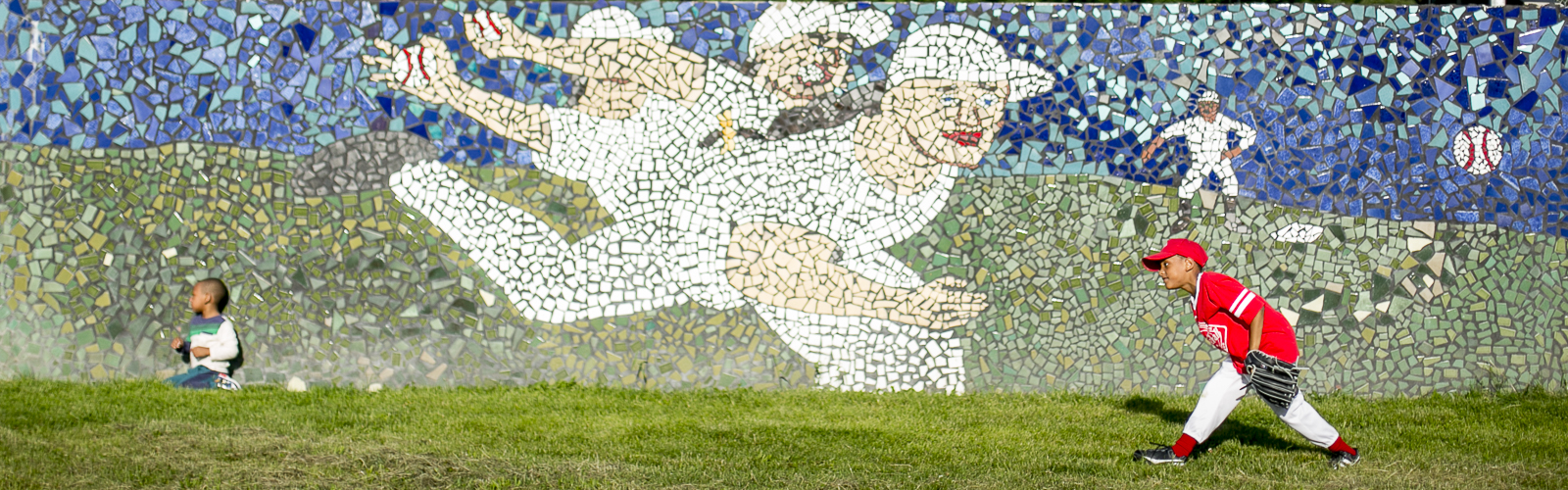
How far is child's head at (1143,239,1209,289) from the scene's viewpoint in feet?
19.2

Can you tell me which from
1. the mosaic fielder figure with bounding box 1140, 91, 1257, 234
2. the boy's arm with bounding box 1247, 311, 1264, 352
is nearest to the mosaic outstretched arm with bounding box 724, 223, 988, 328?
the mosaic fielder figure with bounding box 1140, 91, 1257, 234

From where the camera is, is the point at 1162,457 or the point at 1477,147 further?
the point at 1477,147

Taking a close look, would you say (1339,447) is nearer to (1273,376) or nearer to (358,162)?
(1273,376)

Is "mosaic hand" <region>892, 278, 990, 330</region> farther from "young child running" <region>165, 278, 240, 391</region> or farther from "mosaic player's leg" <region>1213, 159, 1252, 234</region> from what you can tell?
"young child running" <region>165, 278, 240, 391</region>

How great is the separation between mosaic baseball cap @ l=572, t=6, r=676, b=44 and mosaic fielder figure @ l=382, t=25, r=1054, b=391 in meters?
0.88

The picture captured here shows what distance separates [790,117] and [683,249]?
3.58ft

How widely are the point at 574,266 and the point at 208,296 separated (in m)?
2.29

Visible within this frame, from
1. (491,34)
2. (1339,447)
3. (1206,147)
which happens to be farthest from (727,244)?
(1339,447)

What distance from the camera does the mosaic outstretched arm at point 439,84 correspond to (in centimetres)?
771

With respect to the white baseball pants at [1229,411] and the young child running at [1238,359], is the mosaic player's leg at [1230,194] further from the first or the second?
the white baseball pants at [1229,411]

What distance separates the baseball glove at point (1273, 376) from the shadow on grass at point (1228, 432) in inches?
21.6

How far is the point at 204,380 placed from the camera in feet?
25.2

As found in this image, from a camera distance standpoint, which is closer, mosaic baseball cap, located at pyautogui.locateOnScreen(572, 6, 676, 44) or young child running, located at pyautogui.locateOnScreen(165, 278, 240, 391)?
young child running, located at pyautogui.locateOnScreen(165, 278, 240, 391)

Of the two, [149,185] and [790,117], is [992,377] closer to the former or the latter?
[790,117]
